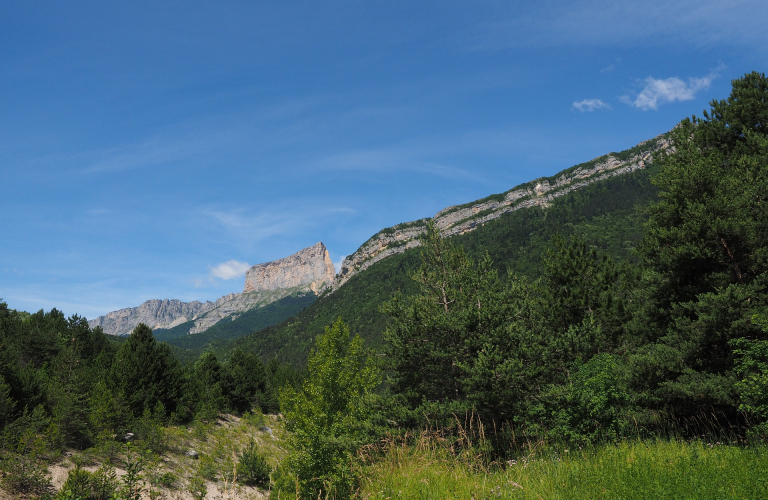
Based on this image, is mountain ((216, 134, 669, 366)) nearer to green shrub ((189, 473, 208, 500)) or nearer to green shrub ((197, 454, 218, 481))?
green shrub ((197, 454, 218, 481))

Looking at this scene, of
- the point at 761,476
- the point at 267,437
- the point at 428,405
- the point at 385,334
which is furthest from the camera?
the point at 267,437

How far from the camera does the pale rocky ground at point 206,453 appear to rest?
1589 cm

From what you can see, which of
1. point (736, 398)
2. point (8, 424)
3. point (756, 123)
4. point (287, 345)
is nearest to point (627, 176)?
point (287, 345)

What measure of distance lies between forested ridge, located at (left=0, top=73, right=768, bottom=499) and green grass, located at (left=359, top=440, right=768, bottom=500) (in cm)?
11

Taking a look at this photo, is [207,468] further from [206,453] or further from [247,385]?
[247,385]

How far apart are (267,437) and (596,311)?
30.4 meters

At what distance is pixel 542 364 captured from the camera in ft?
45.5

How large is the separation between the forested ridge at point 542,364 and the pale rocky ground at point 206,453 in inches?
39.4

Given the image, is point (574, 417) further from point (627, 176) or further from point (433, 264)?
point (627, 176)

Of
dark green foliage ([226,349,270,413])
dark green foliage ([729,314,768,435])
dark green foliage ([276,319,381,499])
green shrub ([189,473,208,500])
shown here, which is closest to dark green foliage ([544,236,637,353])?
dark green foliage ([729,314,768,435])

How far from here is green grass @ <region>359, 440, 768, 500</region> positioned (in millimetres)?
3670

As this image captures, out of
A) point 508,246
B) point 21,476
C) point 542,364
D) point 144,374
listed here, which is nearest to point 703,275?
point 542,364

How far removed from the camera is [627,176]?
151500mm

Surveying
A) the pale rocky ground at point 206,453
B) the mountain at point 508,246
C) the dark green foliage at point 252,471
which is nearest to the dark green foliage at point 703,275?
the pale rocky ground at point 206,453
